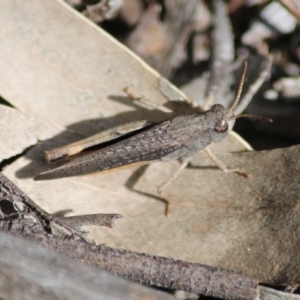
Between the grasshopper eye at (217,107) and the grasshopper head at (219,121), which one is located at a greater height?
the grasshopper eye at (217,107)

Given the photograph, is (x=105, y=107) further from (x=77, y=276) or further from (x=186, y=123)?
(x=77, y=276)

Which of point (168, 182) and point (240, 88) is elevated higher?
point (240, 88)

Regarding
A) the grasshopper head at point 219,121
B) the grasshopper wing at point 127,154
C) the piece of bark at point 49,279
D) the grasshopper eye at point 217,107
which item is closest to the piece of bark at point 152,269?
the piece of bark at point 49,279

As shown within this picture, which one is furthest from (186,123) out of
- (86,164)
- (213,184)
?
(86,164)

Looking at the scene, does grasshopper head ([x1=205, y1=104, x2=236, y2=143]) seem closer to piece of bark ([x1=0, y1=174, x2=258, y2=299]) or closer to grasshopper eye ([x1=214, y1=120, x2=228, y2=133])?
grasshopper eye ([x1=214, y1=120, x2=228, y2=133])

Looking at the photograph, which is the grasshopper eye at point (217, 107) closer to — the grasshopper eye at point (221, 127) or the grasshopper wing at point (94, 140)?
the grasshopper eye at point (221, 127)

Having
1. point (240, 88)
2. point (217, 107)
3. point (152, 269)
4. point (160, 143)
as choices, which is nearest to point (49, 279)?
point (152, 269)

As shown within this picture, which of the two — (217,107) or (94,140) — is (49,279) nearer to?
(94,140)

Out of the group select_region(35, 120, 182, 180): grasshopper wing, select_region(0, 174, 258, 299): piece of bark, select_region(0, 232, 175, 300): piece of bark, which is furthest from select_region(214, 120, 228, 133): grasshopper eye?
select_region(0, 232, 175, 300): piece of bark

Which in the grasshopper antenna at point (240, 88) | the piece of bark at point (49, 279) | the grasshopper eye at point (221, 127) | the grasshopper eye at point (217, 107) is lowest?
the piece of bark at point (49, 279)
